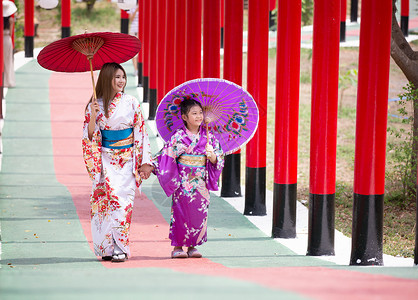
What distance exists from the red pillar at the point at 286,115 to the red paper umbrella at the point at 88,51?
5.29ft

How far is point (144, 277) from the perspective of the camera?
4246 millimetres

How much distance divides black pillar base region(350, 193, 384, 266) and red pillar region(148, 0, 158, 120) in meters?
8.43

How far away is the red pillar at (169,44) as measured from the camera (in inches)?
516

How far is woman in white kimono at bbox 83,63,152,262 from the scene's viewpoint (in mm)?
6520

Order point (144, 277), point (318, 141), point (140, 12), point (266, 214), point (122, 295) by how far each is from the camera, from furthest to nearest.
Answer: point (140, 12)
point (266, 214)
point (318, 141)
point (144, 277)
point (122, 295)

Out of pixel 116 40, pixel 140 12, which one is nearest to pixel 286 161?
pixel 116 40

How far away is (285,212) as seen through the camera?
796 centimetres

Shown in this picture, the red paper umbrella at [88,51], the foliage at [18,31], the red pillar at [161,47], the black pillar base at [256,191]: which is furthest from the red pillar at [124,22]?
the red paper umbrella at [88,51]

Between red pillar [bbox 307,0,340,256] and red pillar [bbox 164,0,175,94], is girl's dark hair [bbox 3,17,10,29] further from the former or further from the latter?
red pillar [bbox 307,0,340,256]

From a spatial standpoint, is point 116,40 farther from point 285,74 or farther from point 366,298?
point 366,298

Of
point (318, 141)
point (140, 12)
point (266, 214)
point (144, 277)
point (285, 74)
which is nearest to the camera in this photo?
point (144, 277)

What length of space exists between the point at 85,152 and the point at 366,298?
3.25 metres

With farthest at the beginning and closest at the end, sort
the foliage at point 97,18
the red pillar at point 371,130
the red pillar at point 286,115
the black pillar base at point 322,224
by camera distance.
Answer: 1. the foliage at point 97,18
2. the red pillar at point 286,115
3. the black pillar base at point 322,224
4. the red pillar at point 371,130

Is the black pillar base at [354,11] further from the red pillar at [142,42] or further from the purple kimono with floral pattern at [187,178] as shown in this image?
the purple kimono with floral pattern at [187,178]
